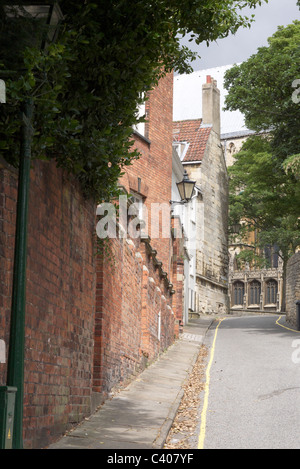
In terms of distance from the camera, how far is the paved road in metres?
8.77

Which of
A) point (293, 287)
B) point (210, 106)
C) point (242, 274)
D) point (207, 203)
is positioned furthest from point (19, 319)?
point (242, 274)

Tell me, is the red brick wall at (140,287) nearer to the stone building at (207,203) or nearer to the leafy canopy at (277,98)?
the leafy canopy at (277,98)

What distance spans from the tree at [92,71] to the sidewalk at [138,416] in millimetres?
3176

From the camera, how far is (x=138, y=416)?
984cm

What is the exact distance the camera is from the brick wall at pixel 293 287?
30.8m

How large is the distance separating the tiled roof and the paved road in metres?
23.2

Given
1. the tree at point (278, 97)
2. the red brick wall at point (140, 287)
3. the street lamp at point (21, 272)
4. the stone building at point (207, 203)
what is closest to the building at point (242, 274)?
the stone building at point (207, 203)

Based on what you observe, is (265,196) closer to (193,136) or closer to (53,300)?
(193,136)

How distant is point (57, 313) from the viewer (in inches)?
310

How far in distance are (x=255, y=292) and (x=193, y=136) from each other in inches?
1173

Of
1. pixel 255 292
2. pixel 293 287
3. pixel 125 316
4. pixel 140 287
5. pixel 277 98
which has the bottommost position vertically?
pixel 125 316

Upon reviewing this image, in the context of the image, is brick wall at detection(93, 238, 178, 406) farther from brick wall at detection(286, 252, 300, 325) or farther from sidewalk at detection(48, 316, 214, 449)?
brick wall at detection(286, 252, 300, 325)
